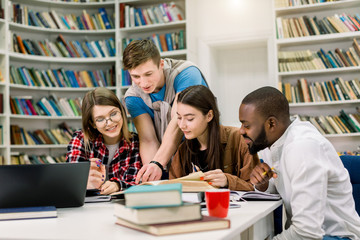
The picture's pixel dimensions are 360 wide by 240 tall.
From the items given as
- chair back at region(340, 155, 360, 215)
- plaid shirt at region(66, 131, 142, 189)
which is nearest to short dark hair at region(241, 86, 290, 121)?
chair back at region(340, 155, 360, 215)

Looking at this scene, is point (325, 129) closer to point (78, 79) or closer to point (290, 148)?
point (78, 79)

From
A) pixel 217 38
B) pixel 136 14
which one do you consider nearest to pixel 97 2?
pixel 136 14

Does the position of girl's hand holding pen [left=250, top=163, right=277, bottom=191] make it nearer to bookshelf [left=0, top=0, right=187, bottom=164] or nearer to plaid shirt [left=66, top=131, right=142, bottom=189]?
plaid shirt [left=66, top=131, right=142, bottom=189]

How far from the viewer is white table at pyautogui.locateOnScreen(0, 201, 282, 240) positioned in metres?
0.97

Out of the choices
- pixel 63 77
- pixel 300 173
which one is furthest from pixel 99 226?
pixel 63 77

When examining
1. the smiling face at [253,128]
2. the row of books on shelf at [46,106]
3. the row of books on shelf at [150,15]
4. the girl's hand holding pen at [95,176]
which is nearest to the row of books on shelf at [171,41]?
the row of books on shelf at [150,15]

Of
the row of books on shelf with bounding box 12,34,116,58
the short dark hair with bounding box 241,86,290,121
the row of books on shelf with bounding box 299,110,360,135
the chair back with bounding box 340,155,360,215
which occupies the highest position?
the row of books on shelf with bounding box 12,34,116,58

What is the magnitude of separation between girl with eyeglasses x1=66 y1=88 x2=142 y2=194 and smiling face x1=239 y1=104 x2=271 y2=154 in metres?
0.81

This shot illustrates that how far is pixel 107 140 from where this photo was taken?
7.48ft

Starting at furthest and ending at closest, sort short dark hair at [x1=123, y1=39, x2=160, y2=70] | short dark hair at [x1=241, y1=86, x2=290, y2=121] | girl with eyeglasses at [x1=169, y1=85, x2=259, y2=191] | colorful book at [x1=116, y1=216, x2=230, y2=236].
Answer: short dark hair at [x1=123, y1=39, x2=160, y2=70]
girl with eyeglasses at [x1=169, y1=85, x2=259, y2=191]
short dark hair at [x1=241, y1=86, x2=290, y2=121]
colorful book at [x1=116, y1=216, x2=230, y2=236]

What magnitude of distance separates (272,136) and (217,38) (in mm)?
3928

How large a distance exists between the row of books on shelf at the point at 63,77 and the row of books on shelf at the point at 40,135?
555 millimetres

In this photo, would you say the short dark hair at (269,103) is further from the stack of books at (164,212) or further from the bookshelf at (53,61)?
the bookshelf at (53,61)

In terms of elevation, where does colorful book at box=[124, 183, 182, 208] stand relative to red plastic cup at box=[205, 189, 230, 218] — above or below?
above
